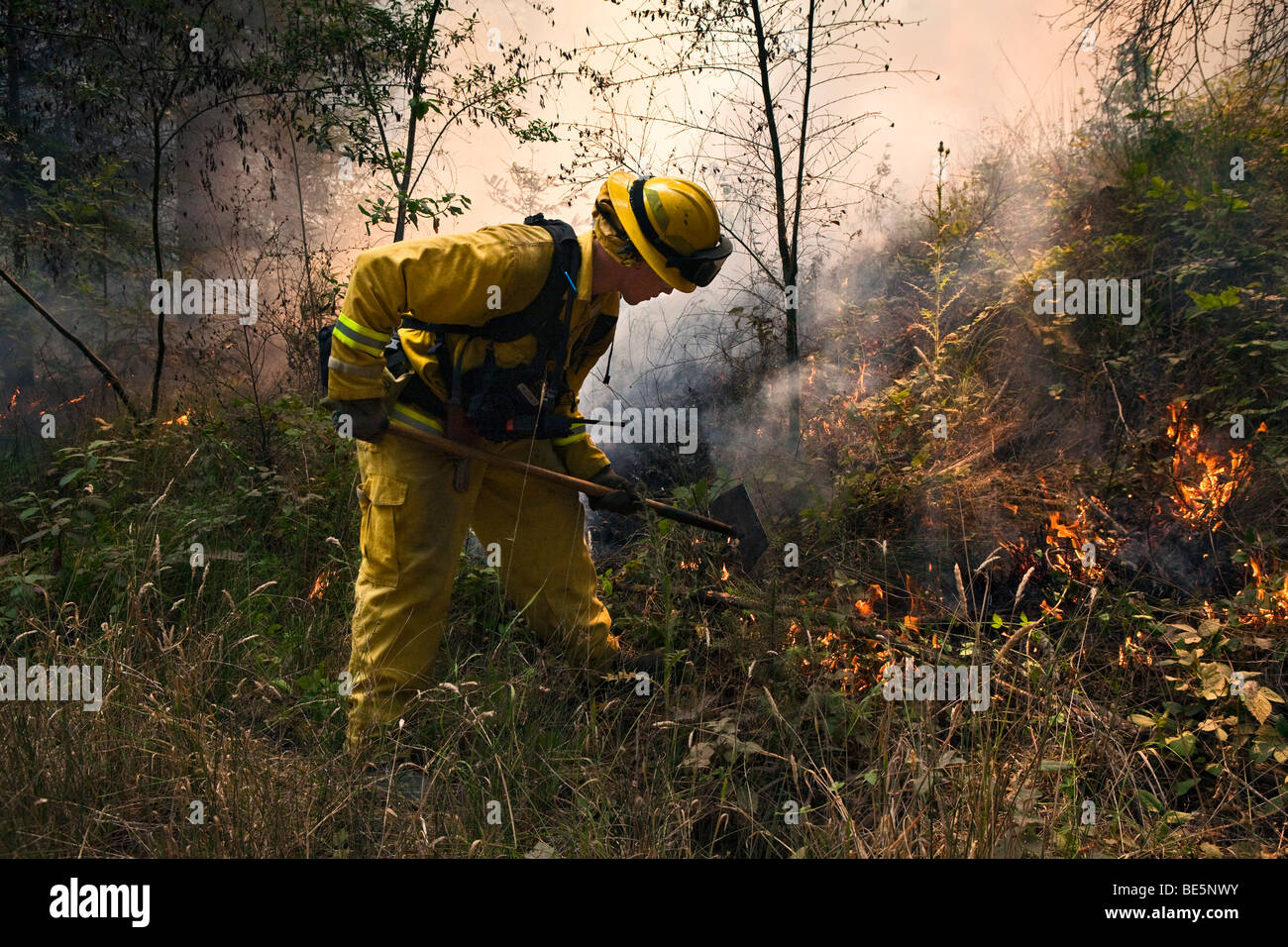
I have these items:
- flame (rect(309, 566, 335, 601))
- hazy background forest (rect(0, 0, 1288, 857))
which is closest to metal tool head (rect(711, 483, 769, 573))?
hazy background forest (rect(0, 0, 1288, 857))

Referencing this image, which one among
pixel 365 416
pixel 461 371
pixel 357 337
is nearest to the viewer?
pixel 357 337

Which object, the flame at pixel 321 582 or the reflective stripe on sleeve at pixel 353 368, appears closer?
the reflective stripe on sleeve at pixel 353 368

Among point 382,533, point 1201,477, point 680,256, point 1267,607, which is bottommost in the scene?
point 1267,607

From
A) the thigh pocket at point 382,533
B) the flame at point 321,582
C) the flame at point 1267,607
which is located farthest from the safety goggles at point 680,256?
the flame at point 1267,607

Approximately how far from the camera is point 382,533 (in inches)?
113

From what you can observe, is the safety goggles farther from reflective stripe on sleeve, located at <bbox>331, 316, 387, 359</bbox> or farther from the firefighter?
reflective stripe on sleeve, located at <bbox>331, 316, 387, 359</bbox>

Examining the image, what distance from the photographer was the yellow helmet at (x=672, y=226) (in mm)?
2889

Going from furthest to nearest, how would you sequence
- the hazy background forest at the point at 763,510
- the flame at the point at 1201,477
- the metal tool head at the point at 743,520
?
the metal tool head at the point at 743,520, the flame at the point at 1201,477, the hazy background forest at the point at 763,510

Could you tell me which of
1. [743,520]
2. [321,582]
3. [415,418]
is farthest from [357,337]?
[743,520]

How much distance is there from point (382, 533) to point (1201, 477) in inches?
152

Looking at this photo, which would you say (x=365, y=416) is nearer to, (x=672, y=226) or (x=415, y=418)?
(x=415, y=418)

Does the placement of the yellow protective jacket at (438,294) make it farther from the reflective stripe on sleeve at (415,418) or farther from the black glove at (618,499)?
the black glove at (618,499)

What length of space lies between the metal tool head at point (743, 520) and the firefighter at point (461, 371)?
866mm
